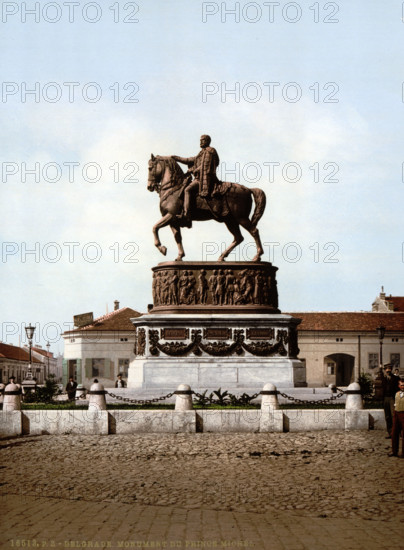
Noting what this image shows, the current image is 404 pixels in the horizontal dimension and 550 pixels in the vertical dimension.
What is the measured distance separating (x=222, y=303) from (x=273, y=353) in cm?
206

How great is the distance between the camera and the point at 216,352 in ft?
75.5

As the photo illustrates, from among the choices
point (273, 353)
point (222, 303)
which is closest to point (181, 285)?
point (222, 303)

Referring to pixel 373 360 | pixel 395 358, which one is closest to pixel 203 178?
pixel 373 360

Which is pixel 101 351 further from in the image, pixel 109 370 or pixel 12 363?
pixel 12 363

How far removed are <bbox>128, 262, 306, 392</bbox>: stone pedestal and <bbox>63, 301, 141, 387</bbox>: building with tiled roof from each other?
3432cm

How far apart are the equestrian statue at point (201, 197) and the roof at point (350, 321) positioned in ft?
116

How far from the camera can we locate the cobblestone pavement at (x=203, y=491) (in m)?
7.77

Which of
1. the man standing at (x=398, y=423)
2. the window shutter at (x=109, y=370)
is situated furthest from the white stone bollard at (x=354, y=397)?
the window shutter at (x=109, y=370)

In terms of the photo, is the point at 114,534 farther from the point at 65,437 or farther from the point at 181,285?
the point at 181,285

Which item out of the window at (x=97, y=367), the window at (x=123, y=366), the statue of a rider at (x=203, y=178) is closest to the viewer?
the statue of a rider at (x=203, y=178)

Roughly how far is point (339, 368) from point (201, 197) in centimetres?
3916

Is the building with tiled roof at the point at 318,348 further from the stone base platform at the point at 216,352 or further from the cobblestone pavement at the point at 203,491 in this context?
the cobblestone pavement at the point at 203,491

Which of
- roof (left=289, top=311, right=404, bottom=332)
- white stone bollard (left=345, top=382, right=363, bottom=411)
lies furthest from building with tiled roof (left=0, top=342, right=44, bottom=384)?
white stone bollard (left=345, top=382, right=363, bottom=411)

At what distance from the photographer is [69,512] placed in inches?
354
